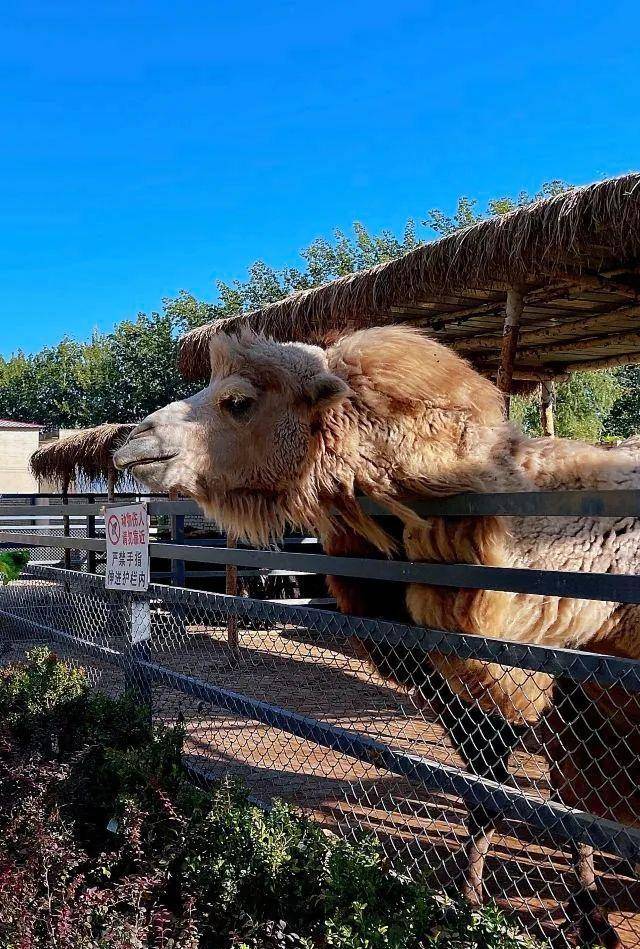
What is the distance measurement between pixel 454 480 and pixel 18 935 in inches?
79.3

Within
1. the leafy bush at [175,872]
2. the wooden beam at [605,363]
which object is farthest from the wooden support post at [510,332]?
the leafy bush at [175,872]

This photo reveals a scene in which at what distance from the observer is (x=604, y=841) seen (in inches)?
78.5

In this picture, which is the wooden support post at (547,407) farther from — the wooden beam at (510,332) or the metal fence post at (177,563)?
the metal fence post at (177,563)

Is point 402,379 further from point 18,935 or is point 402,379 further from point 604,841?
point 18,935

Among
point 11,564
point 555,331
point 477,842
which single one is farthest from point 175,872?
point 11,564

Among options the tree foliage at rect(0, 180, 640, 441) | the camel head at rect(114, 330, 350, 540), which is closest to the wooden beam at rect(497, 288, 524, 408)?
the camel head at rect(114, 330, 350, 540)

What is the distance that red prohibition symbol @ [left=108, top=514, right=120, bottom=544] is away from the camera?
4324 millimetres

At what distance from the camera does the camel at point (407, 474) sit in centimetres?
259

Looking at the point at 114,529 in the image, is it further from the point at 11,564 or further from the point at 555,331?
the point at 11,564

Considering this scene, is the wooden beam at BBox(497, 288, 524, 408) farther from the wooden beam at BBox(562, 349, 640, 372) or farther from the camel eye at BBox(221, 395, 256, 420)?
the camel eye at BBox(221, 395, 256, 420)

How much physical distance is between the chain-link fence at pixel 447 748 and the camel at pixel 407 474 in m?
0.07

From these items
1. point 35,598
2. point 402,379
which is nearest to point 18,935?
point 402,379

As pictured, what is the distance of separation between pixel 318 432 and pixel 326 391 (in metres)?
0.15

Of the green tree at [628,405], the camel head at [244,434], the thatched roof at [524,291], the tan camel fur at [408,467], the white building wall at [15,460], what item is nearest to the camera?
the tan camel fur at [408,467]
